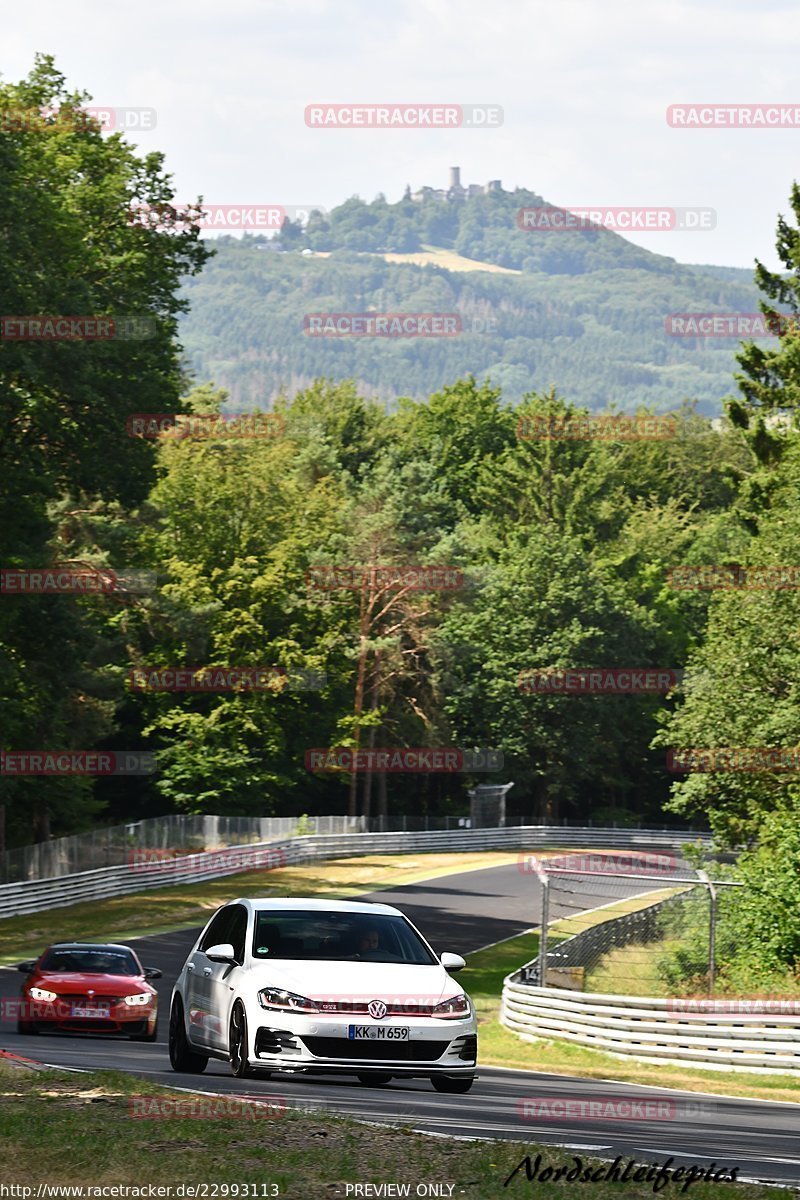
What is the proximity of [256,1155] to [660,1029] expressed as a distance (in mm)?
15768

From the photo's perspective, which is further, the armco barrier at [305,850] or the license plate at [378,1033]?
the armco barrier at [305,850]

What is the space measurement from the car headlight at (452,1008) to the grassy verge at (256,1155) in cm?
241

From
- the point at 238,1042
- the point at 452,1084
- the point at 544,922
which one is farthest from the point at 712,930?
the point at 238,1042

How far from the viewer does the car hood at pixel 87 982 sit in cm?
2234

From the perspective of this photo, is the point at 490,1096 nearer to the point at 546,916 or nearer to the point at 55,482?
the point at 546,916

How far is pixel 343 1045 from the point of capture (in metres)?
13.8

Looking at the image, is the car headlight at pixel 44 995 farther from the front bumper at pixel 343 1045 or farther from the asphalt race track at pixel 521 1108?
the front bumper at pixel 343 1045

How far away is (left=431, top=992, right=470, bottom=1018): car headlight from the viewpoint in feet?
45.9

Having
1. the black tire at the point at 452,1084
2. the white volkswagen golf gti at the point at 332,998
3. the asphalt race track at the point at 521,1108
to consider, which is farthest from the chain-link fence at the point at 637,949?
the black tire at the point at 452,1084

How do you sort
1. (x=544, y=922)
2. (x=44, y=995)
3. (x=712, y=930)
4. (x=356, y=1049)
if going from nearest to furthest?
(x=356, y=1049), (x=44, y=995), (x=712, y=930), (x=544, y=922)

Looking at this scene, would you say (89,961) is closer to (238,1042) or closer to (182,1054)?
(182,1054)

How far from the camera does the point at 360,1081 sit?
1556 centimetres

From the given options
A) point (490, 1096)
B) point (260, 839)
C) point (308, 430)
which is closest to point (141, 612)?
point (260, 839)

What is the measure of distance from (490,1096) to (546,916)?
10380mm
